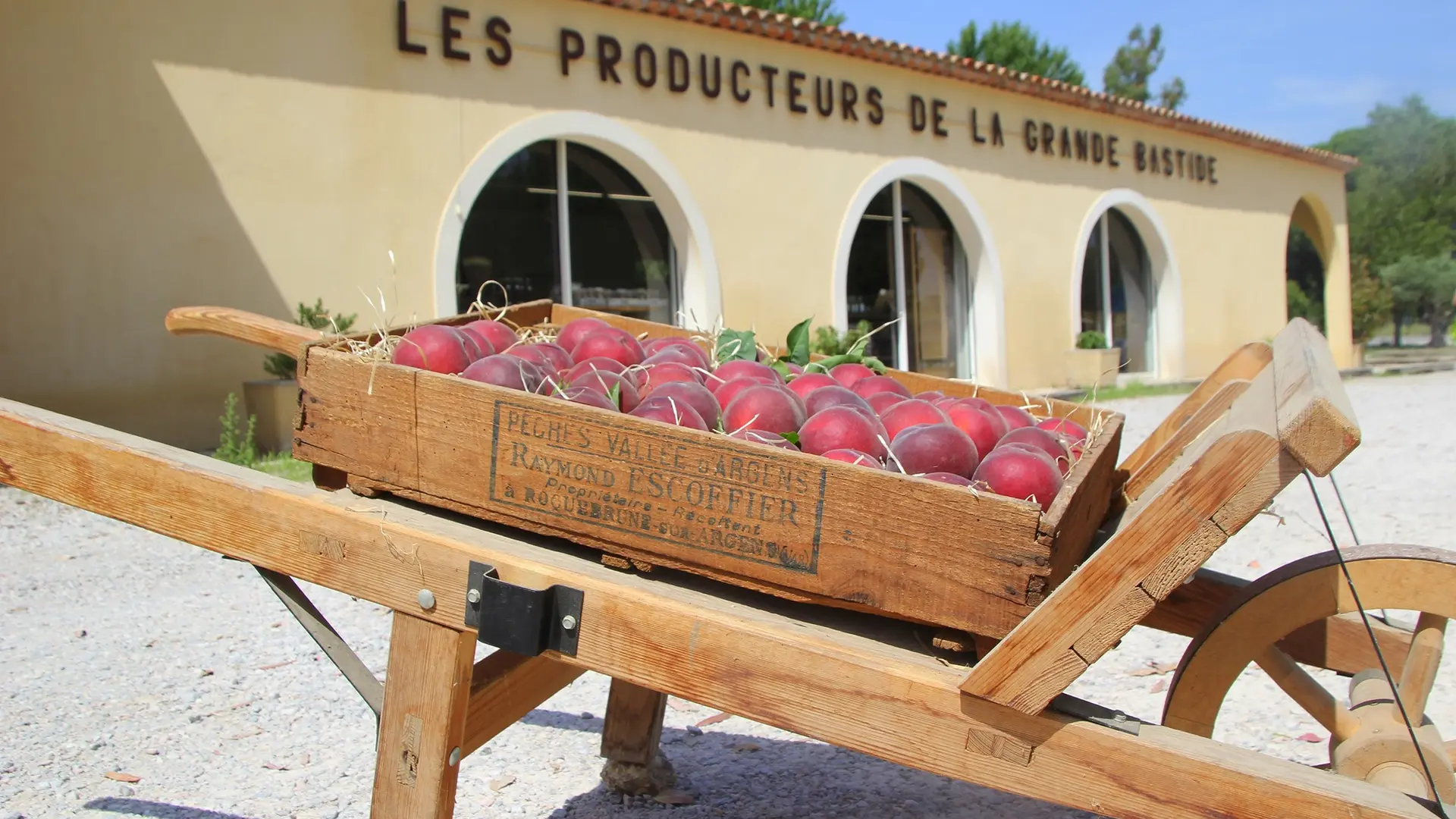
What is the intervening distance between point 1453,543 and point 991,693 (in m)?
4.39

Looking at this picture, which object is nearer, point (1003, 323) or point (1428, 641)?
point (1428, 641)

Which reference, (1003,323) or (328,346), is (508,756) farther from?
(1003,323)

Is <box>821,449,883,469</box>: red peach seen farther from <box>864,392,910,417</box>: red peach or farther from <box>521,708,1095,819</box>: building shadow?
<box>521,708,1095,819</box>: building shadow

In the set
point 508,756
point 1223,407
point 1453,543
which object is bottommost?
point 508,756

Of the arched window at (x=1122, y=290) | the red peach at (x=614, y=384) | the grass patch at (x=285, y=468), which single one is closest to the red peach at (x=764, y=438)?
the red peach at (x=614, y=384)

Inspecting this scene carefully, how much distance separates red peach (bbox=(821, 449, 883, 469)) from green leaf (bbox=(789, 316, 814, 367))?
847 mm

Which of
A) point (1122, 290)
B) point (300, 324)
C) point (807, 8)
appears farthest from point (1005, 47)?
point (300, 324)

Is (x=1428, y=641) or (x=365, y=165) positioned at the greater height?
(x=365, y=165)

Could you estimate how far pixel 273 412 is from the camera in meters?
6.73

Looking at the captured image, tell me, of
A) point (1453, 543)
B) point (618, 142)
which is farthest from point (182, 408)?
point (1453, 543)

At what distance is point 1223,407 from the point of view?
205 cm

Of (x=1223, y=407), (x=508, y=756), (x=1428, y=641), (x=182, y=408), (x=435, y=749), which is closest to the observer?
(x=435, y=749)

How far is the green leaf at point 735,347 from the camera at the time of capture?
90.3 inches

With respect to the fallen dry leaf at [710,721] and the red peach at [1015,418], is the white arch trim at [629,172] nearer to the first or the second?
the fallen dry leaf at [710,721]
